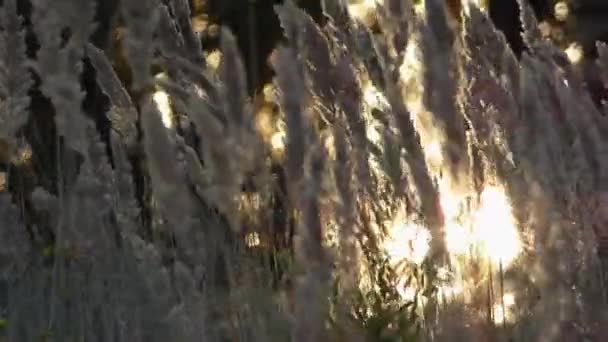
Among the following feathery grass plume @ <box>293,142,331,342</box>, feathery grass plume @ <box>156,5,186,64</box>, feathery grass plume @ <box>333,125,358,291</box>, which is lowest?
feathery grass plume @ <box>293,142,331,342</box>

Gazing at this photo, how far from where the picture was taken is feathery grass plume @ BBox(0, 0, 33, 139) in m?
2.14

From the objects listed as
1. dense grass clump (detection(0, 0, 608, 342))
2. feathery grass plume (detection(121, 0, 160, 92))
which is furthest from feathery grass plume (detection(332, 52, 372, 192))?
feathery grass plume (detection(121, 0, 160, 92))

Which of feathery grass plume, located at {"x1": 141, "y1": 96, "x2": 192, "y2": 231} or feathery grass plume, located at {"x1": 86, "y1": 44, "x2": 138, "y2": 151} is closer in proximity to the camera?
feathery grass plume, located at {"x1": 141, "y1": 96, "x2": 192, "y2": 231}

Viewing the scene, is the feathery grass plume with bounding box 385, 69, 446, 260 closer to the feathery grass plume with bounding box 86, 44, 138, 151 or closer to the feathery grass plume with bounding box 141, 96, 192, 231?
the feathery grass plume with bounding box 141, 96, 192, 231

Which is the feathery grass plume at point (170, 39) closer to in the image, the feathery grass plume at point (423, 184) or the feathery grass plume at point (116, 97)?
the feathery grass plume at point (116, 97)

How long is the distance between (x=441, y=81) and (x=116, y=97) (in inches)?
29.4

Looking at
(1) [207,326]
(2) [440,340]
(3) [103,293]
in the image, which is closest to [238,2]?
(3) [103,293]

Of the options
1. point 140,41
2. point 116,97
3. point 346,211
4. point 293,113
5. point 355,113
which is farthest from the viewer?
point 116,97

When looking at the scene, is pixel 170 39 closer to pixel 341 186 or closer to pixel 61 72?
pixel 61 72

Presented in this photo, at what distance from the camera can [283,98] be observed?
4.09 feet

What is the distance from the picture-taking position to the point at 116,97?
2.10m

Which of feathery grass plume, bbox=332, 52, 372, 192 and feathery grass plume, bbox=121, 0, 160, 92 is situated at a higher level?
feathery grass plume, bbox=121, 0, 160, 92

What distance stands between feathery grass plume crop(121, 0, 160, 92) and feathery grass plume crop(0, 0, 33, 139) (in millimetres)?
263

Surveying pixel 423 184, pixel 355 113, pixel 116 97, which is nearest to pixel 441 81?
pixel 423 184
